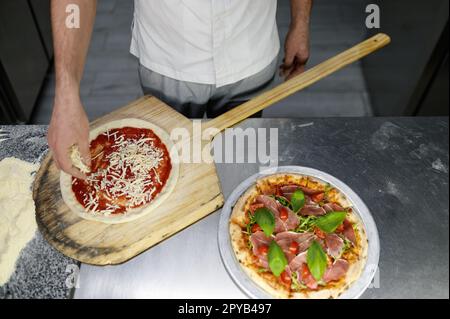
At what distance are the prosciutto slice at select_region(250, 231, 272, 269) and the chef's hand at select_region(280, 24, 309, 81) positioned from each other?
0.76 m

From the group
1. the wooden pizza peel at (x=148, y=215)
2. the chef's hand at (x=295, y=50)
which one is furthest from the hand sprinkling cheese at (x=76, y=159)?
the chef's hand at (x=295, y=50)

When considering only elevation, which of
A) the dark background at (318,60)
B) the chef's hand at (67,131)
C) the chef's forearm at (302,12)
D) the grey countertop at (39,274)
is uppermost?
the chef's forearm at (302,12)

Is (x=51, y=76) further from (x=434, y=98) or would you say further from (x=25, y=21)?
(x=434, y=98)

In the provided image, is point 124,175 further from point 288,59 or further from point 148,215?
point 288,59

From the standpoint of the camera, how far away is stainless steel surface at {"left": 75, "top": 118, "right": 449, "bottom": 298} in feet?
3.94

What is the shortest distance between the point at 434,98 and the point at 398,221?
1.22m

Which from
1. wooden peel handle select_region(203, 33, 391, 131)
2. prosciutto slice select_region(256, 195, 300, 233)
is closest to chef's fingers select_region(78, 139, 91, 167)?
wooden peel handle select_region(203, 33, 391, 131)

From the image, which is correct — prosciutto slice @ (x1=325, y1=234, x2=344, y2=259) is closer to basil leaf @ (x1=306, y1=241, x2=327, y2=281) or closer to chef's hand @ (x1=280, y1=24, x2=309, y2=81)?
basil leaf @ (x1=306, y1=241, x2=327, y2=281)

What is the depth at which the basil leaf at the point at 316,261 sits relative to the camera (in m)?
1.13

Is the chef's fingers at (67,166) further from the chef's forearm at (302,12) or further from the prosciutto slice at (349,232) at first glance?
the chef's forearm at (302,12)

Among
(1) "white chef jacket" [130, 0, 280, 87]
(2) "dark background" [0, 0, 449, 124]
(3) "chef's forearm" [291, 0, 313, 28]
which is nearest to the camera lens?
(1) "white chef jacket" [130, 0, 280, 87]

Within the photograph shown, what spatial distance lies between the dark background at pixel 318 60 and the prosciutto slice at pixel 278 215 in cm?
134

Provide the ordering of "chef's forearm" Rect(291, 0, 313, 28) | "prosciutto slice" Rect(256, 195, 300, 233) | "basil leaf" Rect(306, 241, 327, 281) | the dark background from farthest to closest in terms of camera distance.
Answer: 1. the dark background
2. "chef's forearm" Rect(291, 0, 313, 28)
3. "prosciutto slice" Rect(256, 195, 300, 233)
4. "basil leaf" Rect(306, 241, 327, 281)

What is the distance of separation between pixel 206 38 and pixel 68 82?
0.49 meters
